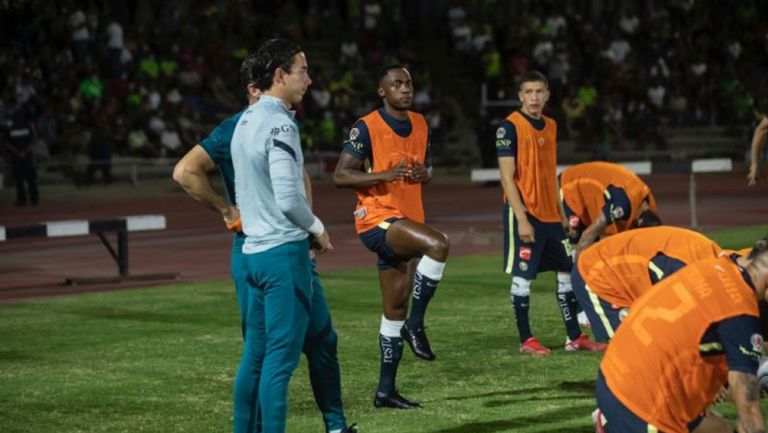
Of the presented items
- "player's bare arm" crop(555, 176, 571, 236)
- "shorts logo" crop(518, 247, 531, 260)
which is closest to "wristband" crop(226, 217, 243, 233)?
"shorts logo" crop(518, 247, 531, 260)

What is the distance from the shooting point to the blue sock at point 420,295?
10930 mm

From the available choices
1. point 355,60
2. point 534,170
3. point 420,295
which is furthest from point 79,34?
point 420,295

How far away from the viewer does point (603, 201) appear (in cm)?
1245

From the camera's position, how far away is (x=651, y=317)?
6.64 meters

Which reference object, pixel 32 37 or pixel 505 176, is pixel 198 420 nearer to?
pixel 505 176

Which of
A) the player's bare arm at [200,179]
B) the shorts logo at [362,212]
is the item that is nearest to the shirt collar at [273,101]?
the player's bare arm at [200,179]

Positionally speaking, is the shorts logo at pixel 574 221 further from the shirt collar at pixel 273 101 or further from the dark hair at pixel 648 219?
the shirt collar at pixel 273 101

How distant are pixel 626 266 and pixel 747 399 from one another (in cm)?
202

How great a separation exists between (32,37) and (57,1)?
117 centimetres

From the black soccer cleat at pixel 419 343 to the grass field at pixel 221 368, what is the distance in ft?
0.28

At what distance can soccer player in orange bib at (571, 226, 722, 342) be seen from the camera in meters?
8.09

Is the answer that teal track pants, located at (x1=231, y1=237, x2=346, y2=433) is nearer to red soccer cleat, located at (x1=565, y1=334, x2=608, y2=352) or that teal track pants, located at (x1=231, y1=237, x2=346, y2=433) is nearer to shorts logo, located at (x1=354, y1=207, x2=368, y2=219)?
shorts logo, located at (x1=354, y1=207, x2=368, y2=219)

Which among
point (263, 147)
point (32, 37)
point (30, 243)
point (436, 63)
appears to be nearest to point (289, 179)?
point (263, 147)

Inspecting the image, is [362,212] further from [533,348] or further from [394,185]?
[533,348]
